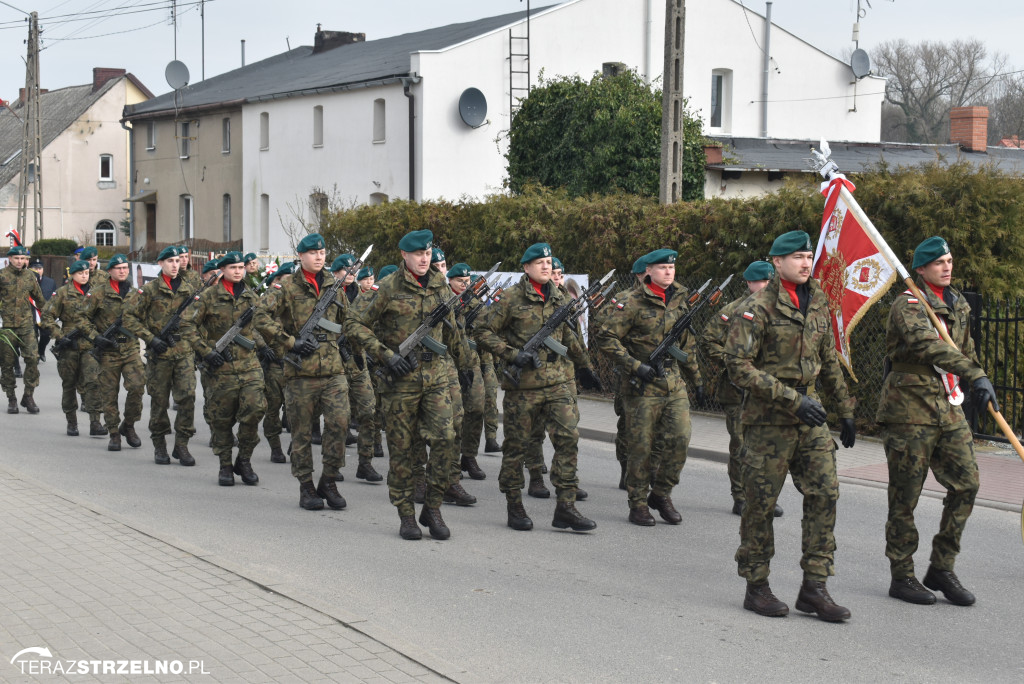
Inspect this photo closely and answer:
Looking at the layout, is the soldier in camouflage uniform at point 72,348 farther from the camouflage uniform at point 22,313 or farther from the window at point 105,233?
the window at point 105,233

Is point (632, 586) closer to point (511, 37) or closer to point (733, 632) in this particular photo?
point (733, 632)

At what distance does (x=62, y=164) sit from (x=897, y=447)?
2310 inches

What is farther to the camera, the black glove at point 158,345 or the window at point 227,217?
the window at point 227,217

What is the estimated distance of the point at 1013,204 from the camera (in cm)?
1205

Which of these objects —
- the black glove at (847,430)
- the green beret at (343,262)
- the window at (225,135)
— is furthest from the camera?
the window at (225,135)

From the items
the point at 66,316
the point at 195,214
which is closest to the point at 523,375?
the point at 66,316

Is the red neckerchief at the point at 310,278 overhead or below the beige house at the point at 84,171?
below

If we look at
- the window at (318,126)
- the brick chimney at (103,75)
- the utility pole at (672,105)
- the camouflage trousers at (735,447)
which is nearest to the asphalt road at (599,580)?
the camouflage trousers at (735,447)

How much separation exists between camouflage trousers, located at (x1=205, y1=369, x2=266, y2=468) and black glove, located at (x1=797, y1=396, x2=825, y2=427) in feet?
18.6

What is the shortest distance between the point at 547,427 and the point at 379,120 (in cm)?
2731

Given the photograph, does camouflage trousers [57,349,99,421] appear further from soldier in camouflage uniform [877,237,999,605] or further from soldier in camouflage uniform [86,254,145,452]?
soldier in camouflage uniform [877,237,999,605]

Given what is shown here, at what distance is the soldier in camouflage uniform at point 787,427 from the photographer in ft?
20.7

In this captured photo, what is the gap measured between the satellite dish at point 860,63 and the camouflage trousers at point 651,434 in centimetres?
3388

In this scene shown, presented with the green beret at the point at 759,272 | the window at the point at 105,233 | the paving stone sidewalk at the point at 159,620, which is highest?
the window at the point at 105,233
